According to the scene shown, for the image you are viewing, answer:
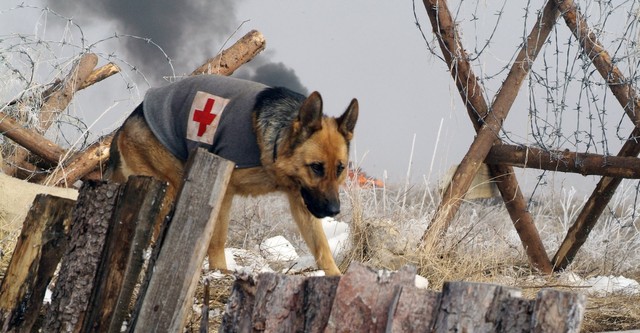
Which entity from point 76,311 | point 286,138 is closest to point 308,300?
point 76,311

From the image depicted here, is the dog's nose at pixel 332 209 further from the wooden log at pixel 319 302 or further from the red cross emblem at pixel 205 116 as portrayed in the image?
the wooden log at pixel 319 302

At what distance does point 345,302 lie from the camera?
8.65ft

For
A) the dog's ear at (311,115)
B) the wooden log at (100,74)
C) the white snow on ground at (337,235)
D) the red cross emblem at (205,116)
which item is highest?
the wooden log at (100,74)

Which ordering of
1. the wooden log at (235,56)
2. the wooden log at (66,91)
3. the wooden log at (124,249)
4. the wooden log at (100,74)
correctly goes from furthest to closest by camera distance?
the wooden log at (100,74) < the wooden log at (66,91) < the wooden log at (235,56) < the wooden log at (124,249)

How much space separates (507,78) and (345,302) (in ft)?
17.4

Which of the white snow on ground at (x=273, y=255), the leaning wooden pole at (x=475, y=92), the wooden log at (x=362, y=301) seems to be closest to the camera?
the wooden log at (x=362, y=301)

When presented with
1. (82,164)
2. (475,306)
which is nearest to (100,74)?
(82,164)

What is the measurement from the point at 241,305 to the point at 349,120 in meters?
2.97

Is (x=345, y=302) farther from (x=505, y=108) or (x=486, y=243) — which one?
(x=486, y=243)

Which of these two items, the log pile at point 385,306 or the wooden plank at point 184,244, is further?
the wooden plank at point 184,244

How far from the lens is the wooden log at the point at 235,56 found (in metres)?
9.02

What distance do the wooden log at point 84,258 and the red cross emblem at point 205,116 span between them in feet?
6.61

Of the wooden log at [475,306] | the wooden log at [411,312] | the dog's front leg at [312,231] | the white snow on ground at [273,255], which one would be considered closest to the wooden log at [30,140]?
the white snow on ground at [273,255]

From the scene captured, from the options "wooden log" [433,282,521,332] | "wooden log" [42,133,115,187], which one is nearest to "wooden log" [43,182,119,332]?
"wooden log" [433,282,521,332]
